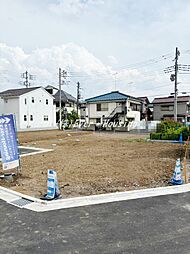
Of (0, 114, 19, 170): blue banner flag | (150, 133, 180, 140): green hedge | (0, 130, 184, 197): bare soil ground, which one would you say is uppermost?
(0, 114, 19, 170): blue banner flag

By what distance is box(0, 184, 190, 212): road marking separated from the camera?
14.0 feet

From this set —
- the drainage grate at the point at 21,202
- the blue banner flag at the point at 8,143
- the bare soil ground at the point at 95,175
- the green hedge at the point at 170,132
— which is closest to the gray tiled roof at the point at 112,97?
the green hedge at the point at 170,132

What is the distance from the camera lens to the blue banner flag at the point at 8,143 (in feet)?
20.2

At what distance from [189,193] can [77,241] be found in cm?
307

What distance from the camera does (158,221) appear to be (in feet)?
11.8

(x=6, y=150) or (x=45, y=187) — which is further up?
(x=6, y=150)

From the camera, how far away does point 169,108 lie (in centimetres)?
3791

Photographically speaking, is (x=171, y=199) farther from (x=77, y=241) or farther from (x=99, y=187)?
(x=77, y=241)

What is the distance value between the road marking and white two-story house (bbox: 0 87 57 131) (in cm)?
2735

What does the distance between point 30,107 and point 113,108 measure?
12.4 metres

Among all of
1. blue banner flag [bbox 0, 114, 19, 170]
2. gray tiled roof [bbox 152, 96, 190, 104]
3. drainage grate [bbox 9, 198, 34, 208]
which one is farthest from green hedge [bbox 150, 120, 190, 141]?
gray tiled roof [bbox 152, 96, 190, 104]

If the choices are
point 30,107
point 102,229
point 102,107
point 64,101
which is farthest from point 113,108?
point 102,229

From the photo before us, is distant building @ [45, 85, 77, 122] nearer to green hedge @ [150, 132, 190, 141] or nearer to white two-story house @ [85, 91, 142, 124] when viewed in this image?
white two-story house @ [85, 91, 142, 124]

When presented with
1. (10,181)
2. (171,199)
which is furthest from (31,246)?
(10,181)
